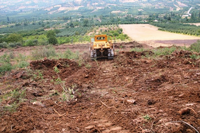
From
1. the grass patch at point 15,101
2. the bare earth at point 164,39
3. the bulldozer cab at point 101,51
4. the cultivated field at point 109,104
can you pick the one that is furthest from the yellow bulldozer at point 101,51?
the bare earth at point 164,39

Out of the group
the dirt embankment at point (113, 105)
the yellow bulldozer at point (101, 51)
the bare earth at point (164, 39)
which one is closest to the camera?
the dirt embankment at point (113, 105)

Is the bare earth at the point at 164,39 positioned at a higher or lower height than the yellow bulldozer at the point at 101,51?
lower

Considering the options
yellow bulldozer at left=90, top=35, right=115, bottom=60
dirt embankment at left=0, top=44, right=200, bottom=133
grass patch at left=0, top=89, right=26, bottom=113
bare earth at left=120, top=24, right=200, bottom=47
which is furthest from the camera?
bare earth at left=120, top=24, right=200, bottom=47

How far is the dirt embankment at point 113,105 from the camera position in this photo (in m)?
4.23

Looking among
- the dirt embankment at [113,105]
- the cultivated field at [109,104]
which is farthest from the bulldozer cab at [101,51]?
the dirt embankment at [113,105]

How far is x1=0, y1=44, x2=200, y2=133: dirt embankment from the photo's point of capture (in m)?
4.23

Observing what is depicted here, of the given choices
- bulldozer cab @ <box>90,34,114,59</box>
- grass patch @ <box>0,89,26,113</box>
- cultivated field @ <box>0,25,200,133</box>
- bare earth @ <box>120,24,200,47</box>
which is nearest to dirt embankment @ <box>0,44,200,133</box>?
cultivated field @ <box>0,25,200,133</box>

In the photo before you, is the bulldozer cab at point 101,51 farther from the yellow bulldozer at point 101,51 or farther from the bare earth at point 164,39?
the bare earth at point 164,39

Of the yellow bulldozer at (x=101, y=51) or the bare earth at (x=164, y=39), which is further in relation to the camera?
the bare earth at (x=164, y=39)

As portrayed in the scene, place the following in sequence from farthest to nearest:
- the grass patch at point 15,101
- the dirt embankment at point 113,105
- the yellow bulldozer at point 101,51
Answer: the yellow bulldozer at point 101,51 → the grass patch at point 15,101 → the dirt embankment at point 113,105

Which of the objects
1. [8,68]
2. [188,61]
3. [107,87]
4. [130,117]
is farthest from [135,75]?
[8,68]

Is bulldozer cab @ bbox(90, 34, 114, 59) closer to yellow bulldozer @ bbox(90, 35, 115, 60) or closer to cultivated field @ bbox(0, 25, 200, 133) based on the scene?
yellow bulldozer @ bbox(90, 35, 115, 60)

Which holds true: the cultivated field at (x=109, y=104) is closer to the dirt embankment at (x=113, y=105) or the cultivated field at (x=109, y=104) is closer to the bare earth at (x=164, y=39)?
the dirt embankment at (x=113, y=105)

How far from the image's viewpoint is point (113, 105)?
218 inches
